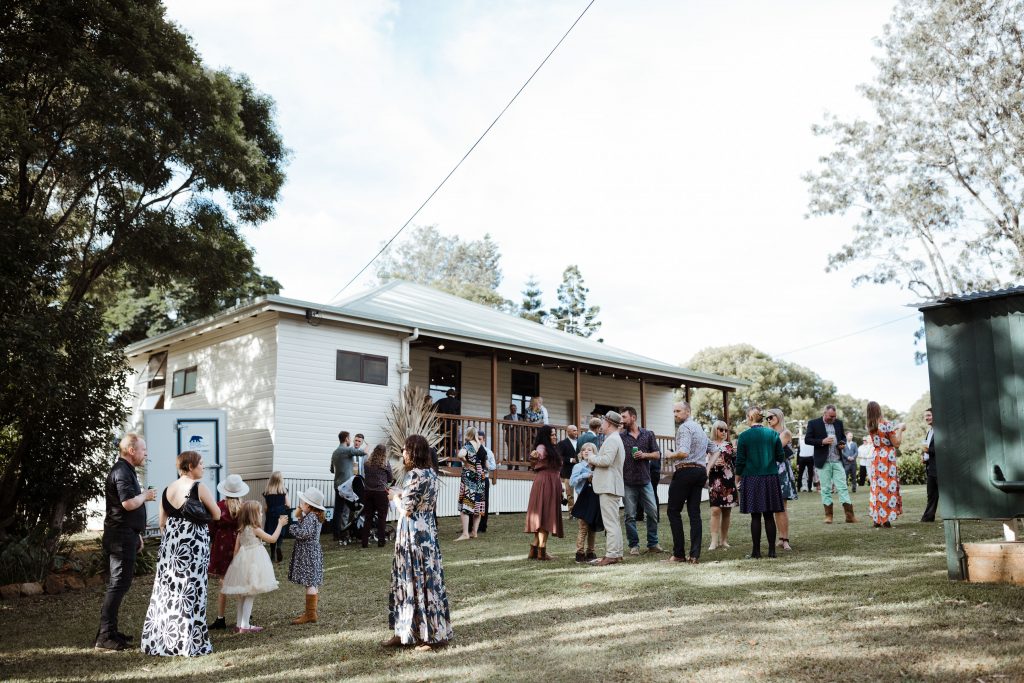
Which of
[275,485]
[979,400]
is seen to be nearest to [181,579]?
[275,485]

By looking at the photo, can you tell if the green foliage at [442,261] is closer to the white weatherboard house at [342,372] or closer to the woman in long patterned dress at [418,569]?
the white weatherboard house at [342,372]

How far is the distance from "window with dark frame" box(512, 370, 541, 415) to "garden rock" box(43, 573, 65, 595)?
13.0m

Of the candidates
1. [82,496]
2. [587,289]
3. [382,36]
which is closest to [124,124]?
[382,36]

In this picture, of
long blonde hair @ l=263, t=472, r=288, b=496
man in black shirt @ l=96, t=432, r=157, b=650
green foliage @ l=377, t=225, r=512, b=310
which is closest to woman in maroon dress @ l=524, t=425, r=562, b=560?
long blonde hair @ l=263, t=472, r=288, b=496

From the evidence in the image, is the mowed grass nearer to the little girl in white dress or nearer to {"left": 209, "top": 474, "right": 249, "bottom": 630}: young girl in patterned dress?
the little girl in white dress

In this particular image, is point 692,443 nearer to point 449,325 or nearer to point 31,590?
point 31,590

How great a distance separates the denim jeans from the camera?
10.4 metres

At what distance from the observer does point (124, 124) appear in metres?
15.1

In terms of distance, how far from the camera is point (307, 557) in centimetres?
777

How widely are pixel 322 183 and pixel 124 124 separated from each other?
5.71 metres

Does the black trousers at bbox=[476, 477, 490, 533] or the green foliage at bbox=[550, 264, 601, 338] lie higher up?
the green foliage at bbox=[550, 264, 601, 338]

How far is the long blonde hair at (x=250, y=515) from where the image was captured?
752cm

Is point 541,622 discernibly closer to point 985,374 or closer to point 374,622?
point 374,622

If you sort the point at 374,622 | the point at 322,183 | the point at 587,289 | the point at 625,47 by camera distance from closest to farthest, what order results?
the point at 374,622 < the point at 625,47 < the point at 322,183 < the point at 587,289
